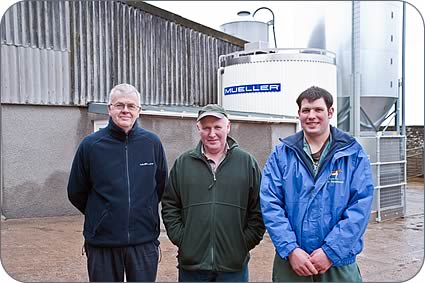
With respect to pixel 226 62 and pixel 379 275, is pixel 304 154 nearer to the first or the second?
pixel 379 275

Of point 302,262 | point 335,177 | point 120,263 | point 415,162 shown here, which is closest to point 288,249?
point 302,262

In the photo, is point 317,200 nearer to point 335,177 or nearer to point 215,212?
point 335,177

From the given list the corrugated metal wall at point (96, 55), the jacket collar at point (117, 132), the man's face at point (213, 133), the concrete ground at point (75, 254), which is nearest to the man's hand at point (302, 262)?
the man's face at point (213, 133)

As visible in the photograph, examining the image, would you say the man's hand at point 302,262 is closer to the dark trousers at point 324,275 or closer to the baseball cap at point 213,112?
the dark trousers at point 324,275

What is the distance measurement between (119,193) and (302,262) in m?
1.08

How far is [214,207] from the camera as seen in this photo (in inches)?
95.2

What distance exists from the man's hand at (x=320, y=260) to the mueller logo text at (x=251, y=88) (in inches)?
282

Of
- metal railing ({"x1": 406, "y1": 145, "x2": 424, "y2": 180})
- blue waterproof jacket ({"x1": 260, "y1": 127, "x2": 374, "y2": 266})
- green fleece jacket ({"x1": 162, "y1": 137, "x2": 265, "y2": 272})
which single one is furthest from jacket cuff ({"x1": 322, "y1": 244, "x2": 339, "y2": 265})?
metal railing ({"x1": 406, "y1": 145, "x2": 424, "y2": 180})

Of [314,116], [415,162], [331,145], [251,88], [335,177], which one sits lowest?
[415,162]

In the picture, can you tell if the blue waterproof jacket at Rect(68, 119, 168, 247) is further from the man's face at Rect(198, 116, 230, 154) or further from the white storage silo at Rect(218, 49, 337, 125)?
the white storage silo at Rect(218, 49, 337, 125)

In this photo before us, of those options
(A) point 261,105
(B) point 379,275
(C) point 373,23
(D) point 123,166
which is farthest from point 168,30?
(D) point 123,166

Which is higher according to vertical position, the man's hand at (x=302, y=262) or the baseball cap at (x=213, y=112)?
the baseball cap at (x=213, y=112)

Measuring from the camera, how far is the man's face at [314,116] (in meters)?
2.27

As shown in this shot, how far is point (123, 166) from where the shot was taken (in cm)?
251
